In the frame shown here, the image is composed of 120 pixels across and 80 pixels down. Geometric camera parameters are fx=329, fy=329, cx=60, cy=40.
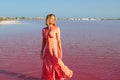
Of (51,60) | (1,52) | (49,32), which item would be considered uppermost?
(49,32)

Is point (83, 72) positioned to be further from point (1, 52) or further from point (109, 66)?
point (1, 52)

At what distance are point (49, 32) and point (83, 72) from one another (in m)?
2.67

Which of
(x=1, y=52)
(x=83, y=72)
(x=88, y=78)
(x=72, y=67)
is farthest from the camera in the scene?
(x=1, y=52)

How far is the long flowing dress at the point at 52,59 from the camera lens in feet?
23.8

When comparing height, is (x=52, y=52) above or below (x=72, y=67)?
above

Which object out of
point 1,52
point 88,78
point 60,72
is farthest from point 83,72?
point 1,52

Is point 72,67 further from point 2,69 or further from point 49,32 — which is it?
point 49,32

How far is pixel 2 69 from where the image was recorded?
394 inches

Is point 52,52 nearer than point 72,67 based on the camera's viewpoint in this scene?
Yes

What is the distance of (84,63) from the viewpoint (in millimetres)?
10953

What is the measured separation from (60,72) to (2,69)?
319cm

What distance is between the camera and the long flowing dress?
726 centimetres

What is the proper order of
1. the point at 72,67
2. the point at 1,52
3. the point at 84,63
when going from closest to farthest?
the point at 72,67, the point at 84,63, the point at 1,52

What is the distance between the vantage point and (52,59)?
7.28m
